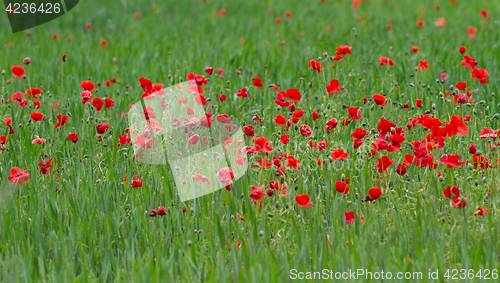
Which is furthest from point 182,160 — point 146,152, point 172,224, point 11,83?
point 11,83

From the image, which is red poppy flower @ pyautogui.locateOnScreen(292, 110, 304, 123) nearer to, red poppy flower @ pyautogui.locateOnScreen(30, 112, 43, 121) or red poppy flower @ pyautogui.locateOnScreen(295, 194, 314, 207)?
red poppy flower @ pyautogui.locateOnScreen(295, 194, 314, 207)

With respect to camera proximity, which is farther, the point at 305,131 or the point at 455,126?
the point at 305,131

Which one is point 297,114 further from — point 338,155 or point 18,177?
point 18,177

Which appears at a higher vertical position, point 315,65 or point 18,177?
point 315,65

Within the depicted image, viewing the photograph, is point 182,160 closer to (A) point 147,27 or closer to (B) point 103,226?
(B) point 103,226

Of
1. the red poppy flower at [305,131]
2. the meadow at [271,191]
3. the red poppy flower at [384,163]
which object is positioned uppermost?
the red poppy flower at [305,131]

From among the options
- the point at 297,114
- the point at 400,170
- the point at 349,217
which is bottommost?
the point at 349,217

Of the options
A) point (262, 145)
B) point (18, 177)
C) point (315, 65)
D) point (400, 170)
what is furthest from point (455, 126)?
point (18, 177)

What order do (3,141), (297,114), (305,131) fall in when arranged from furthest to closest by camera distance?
(3,141), (297,114), (305,131)

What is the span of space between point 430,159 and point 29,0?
7608 millimetres

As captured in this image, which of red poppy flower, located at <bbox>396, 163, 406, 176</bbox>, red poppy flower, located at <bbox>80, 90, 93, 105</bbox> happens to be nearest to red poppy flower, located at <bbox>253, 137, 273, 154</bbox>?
red poppy flower, located at <bbox>396, 163, 406, 176</bbox>

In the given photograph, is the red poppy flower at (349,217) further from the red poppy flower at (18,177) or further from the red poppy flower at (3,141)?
the red poppy flower at (3,141)

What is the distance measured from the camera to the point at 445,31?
7.09m

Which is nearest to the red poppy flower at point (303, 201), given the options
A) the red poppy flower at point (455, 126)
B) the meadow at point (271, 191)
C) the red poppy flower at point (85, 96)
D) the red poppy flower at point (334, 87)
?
the meadow at point (271, 191)
